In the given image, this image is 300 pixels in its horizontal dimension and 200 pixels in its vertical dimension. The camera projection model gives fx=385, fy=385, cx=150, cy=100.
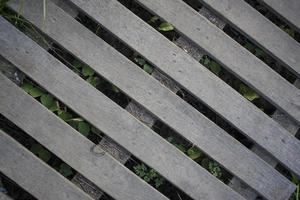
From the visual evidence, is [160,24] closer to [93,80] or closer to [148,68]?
[148,68]

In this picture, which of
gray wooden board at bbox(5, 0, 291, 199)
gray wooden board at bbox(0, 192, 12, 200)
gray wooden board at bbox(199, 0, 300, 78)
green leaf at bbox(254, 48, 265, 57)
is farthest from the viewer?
green leaf at bbox(254, 48, 265, 57)

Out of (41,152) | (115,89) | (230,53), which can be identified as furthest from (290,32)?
(41,152)

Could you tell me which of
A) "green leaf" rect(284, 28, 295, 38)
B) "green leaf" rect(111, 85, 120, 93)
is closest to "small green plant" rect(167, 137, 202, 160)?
"green leaf" rect(111, 85, 120, 93)

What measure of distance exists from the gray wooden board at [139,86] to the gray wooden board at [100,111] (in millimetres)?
93

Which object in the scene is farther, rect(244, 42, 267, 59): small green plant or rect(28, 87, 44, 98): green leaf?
rect(244, 42, 267, 59): small green plant

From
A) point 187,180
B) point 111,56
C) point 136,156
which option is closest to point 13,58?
point 111,56

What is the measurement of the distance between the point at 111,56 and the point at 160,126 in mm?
430

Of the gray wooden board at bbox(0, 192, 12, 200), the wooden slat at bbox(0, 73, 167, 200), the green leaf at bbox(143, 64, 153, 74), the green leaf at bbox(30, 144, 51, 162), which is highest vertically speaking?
the green leaf at bbox(143, 64, 153, 74)

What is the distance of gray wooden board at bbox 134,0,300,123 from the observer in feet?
6.13

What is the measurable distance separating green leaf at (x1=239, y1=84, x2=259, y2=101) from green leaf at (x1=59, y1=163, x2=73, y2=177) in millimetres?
932

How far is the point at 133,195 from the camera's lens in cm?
175

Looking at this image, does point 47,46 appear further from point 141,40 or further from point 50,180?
point 50,180

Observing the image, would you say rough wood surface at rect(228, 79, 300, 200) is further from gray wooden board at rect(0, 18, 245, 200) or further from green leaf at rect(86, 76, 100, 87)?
green leaf at rect(86, 76, 100, 87)

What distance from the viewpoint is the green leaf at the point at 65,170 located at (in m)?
1.80
